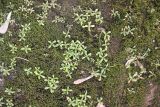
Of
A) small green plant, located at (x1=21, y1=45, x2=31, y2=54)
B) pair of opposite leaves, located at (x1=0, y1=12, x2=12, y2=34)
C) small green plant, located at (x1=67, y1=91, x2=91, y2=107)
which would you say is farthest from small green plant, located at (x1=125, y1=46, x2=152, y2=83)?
pair of opposite leaves, located at (x1=0, y1=12, x2=12, y2=34)

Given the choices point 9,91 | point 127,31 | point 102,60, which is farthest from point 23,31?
point 127,31

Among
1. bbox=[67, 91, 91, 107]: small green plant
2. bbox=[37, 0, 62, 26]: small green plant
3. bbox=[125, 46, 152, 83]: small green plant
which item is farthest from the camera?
bbox=[37, 0, 62, 26]: small green plant

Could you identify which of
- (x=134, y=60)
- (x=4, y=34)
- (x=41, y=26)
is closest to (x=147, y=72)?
(x=134, y=60)

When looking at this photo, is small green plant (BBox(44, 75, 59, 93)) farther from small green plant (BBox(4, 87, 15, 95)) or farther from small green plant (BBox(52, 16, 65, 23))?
small green plant (BBox(52, 16, 65, 23))

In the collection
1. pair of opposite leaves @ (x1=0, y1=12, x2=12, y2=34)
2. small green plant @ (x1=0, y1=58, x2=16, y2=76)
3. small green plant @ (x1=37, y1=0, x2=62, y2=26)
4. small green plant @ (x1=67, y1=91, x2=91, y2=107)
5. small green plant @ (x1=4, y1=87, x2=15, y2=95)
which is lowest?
small green plant @ (x1=67, y1=91, x2=91, y2=107)

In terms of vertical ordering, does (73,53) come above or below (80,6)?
below

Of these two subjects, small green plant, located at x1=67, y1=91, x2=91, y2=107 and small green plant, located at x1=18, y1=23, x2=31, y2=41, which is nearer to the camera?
small green plant, located at x1=67, y1=91, x2=91, y2=107

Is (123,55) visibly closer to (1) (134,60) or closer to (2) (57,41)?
(1) (134,60)

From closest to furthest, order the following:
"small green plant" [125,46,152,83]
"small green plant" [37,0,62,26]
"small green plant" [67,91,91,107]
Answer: "small green plant" [67,91,91,107] → "small green plant" [125,46,152,83] → "small green plant" [37,0,62,26]

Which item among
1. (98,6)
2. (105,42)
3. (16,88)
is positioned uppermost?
(98,6)

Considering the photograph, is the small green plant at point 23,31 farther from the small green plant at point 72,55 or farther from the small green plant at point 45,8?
the small green plant at point 72,55

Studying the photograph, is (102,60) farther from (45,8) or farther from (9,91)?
(9,91)
